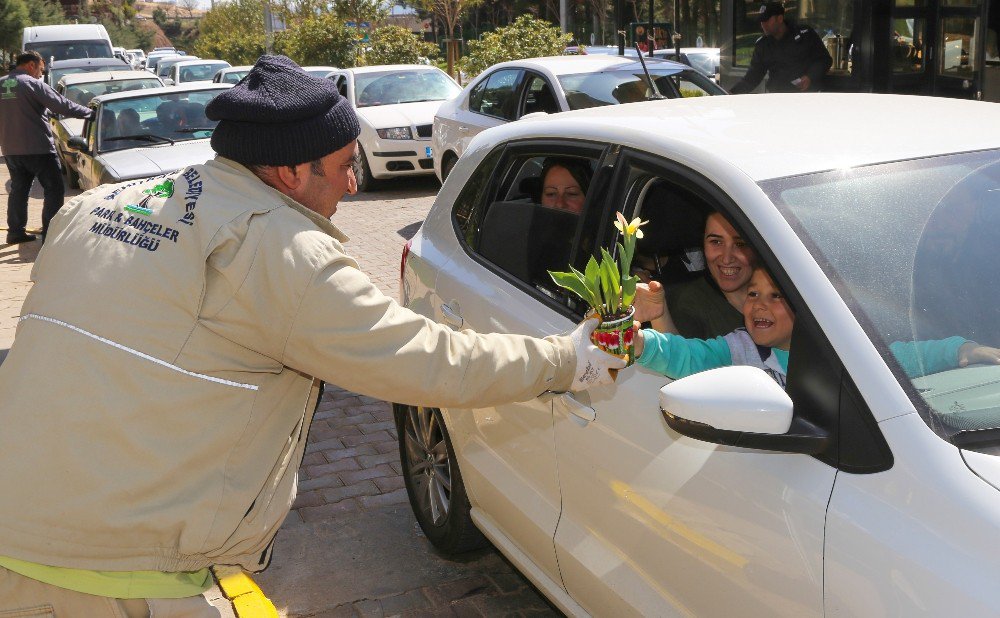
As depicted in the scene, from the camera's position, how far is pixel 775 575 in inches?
87.7

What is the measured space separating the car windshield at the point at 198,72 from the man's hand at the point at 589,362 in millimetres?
26378

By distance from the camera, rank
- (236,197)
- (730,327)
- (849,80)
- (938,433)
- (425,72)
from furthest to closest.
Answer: (425,72) → (849,80) → (730,327) → (236,197) → (938,433)

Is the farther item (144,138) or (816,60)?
(816,60)

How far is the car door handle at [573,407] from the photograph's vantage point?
2.91 metres

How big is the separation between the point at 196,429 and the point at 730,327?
1.68 meters

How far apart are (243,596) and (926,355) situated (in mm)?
1682

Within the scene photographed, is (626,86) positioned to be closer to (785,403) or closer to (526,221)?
(526,221)

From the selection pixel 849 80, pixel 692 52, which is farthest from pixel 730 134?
pixel 692 52

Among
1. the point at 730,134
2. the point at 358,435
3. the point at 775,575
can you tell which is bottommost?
the point at 358,435

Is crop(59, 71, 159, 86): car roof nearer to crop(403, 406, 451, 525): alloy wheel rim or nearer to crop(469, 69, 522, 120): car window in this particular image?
crop(469, 69, 522, 120): car window

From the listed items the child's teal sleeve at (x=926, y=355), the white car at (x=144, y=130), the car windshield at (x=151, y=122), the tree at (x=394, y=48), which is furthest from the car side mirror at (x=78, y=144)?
the tree at (x=394, y=48)

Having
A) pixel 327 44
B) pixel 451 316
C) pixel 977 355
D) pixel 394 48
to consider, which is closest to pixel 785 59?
pixel 451 316

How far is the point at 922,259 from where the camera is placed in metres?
2.50

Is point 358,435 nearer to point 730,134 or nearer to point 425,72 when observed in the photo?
point 730,134
